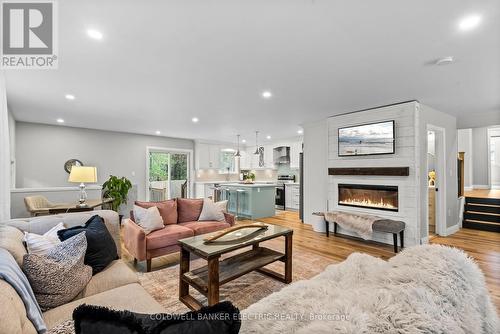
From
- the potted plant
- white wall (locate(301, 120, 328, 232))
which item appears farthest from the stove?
the potted plant

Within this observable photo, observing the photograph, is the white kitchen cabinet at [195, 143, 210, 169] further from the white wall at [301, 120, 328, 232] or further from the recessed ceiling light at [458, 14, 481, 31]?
the recessed ceiling light at [458, 14, 481, 31]

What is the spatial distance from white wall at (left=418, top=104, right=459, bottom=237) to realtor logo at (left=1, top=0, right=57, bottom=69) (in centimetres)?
484

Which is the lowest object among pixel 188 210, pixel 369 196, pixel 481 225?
pixel 481 225

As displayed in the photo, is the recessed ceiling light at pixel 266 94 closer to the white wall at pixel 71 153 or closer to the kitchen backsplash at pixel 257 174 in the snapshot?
the kitchen backsplash at pixel 257 174

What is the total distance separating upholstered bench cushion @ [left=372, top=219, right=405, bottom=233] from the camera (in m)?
3.52

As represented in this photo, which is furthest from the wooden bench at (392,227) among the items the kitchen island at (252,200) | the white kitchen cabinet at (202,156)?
the white kitchen cabinet at (202,156)

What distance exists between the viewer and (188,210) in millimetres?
3846

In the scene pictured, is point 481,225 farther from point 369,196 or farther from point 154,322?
point 154,322

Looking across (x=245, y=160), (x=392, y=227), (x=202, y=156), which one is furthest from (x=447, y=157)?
(x=202, y=156)

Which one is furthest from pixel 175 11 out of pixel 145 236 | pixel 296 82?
pixel 145 236

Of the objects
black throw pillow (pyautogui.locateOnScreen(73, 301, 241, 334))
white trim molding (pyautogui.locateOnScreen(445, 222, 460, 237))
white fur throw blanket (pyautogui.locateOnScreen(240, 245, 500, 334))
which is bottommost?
white trim molding (pyautogui.locateOnScreen(445, 222, 460, 237))

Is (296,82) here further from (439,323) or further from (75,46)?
(439,323)

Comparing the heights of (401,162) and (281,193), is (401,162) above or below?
above

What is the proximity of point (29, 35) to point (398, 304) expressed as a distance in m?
3.08
